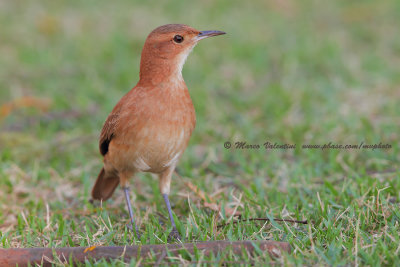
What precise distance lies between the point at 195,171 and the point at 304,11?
6820 millimetres

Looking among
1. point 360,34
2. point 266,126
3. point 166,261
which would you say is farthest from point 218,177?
point 360,34

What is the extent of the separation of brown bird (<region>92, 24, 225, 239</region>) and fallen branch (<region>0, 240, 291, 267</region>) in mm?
568

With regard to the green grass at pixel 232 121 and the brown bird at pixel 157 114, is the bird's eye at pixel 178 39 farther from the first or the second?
the green grass at pixel 232 121

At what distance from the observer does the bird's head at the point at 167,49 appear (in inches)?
161

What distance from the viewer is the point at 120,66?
26.7ft

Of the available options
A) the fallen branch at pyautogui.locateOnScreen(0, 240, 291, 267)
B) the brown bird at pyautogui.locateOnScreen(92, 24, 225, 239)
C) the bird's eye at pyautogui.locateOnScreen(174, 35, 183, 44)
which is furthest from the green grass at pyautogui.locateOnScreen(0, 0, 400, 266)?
the bird's eye at pyautogui.locateOnScreen(174, 35, 183, 44)

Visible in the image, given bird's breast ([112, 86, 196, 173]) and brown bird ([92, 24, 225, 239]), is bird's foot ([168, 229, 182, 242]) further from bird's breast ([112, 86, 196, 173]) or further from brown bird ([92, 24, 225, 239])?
bird's breast ([112, 86, 196, 173])

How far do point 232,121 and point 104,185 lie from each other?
235 centimetres

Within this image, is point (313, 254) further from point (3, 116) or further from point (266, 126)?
point (3, 116)

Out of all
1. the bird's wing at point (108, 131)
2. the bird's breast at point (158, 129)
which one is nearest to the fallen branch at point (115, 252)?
the bird's breast at point (158, 129)

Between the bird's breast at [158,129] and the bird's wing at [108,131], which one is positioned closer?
the bird's breast at [158,129]

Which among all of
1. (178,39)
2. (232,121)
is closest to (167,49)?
(178,39)

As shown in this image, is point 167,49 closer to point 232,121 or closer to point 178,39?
point 178,39

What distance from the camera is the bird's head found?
4086 millimetres
